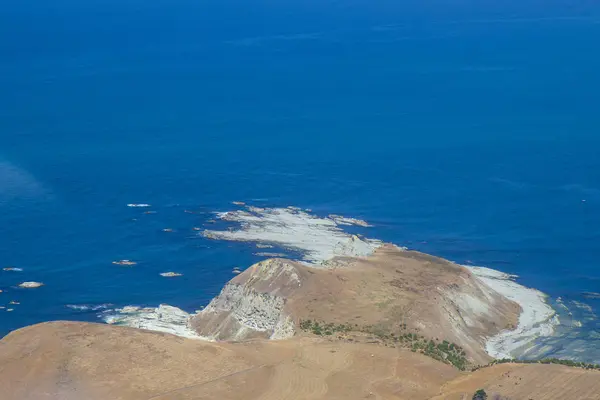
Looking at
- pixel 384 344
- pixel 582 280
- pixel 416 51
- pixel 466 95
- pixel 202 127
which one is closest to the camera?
pixel 384 344

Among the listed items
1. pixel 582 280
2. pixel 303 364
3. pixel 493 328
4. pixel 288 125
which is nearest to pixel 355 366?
pixel 303 364

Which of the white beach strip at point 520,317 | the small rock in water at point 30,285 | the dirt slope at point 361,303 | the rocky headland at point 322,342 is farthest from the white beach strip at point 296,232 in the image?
the small rock in water at point 30,285

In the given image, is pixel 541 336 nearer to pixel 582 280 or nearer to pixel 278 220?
pixel 582 280

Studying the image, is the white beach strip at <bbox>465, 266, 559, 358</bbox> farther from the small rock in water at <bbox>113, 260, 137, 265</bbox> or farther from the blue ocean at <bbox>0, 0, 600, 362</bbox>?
the small rock in water at <bbox>113, 260, 137, 265</bbox>

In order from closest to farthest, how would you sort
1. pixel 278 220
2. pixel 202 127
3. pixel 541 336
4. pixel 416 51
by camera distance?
pixel 541 336 < pixel 278 220 < pixel 202 127 < pixel 416 51

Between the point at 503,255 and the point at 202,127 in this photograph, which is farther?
the point at 202,127

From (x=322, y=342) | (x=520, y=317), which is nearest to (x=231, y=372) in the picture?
(x=322, y=342)

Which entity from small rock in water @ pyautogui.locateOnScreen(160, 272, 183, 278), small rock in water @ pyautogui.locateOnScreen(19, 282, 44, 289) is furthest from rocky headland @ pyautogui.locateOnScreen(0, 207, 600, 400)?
small rock in water @ pyautogui.locateOnScreen(19, 282, 44, 289)
